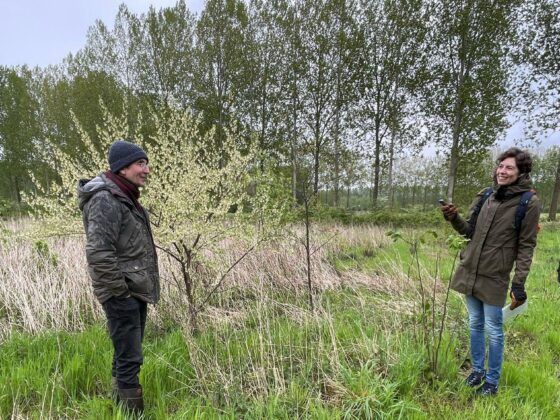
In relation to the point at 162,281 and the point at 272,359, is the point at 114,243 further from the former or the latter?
the point at 162,281

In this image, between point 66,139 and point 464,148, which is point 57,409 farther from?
point 66,139

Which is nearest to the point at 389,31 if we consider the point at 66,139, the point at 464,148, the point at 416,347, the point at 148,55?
the point at 464,148

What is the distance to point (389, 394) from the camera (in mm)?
2287

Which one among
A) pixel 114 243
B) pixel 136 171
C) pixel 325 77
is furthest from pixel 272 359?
pixel 325 77

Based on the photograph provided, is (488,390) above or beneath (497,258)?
beneath

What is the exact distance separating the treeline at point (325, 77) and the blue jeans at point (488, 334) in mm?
8660

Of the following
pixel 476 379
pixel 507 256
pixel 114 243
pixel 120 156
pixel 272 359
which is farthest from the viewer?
pixel 272 359

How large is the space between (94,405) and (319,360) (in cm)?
180

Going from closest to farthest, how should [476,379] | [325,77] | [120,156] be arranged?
[120,156] < [476,379] < [325,77]

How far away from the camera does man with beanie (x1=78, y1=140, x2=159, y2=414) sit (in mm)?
2051

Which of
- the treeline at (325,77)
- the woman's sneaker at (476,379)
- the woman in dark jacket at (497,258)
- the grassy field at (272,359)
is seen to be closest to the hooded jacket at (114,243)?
the grassy field at (272,359)

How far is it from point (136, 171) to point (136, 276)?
0.80 meters

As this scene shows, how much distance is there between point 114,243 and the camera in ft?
7.11

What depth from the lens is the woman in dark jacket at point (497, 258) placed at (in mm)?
2344
